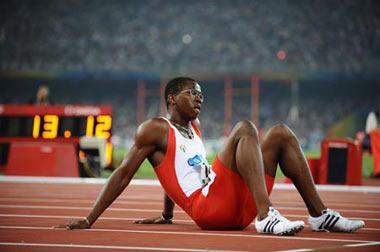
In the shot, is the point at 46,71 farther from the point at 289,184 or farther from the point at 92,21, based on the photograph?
the point at 289,184

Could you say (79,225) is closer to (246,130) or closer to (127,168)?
(127,168)

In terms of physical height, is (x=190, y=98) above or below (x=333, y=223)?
above

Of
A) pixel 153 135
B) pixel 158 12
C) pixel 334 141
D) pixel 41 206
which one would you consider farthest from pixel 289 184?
pixel 158 12

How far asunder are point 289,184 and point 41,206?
6.65 m

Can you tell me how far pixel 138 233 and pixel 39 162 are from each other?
10275mm

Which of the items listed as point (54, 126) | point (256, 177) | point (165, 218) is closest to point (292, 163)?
point (256, 177)

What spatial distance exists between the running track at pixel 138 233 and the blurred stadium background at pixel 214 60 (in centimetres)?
2849

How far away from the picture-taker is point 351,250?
401 centimetres

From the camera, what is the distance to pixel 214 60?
1478 inches

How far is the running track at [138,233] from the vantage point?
415cm

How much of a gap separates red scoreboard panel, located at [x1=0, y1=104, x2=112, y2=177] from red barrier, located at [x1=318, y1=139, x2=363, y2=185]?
15.4 ft

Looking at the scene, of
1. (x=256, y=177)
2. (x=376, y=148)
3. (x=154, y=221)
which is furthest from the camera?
(x=376, y=148)

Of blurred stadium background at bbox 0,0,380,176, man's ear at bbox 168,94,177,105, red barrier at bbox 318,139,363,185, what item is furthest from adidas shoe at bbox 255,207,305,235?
blurred stadium background at bbox 0,0,380,176

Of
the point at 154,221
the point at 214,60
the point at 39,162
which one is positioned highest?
the point at 214,60
